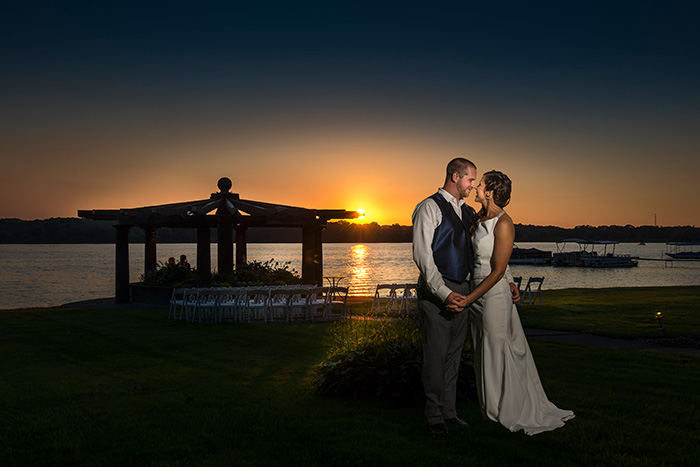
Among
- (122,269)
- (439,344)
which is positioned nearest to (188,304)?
(122,269)

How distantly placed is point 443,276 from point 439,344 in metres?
0.61

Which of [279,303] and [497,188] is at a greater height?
[497,188]

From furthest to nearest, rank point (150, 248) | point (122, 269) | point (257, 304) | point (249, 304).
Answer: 1. point (150, 248)
2. point (122, 269)
3. point (257, 304)
4. point (249, 304)

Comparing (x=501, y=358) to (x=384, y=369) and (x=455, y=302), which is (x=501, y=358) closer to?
(x=455, y=302)

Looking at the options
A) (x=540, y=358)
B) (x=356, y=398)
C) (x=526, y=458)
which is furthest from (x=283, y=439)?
(x=540, y=358)

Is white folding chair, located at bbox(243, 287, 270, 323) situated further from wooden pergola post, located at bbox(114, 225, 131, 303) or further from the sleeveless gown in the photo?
the sleeveless gown

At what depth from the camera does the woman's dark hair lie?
504 centimetres

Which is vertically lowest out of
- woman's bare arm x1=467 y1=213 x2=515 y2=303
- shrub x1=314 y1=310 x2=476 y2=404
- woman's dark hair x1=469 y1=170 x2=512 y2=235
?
shrub x1=314 y1=310 x2=476 y2=404

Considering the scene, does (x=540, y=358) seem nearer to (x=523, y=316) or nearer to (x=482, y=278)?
(x=482, y=278)

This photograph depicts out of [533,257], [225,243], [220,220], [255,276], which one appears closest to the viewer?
[220,220]

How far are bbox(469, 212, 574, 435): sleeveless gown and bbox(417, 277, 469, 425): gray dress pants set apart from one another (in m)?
0.19

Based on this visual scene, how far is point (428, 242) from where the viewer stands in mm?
4754

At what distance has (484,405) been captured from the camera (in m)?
5.27

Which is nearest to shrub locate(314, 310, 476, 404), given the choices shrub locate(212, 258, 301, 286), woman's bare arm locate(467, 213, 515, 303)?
woman's bare arm locate(467, 213, 515, 303)
